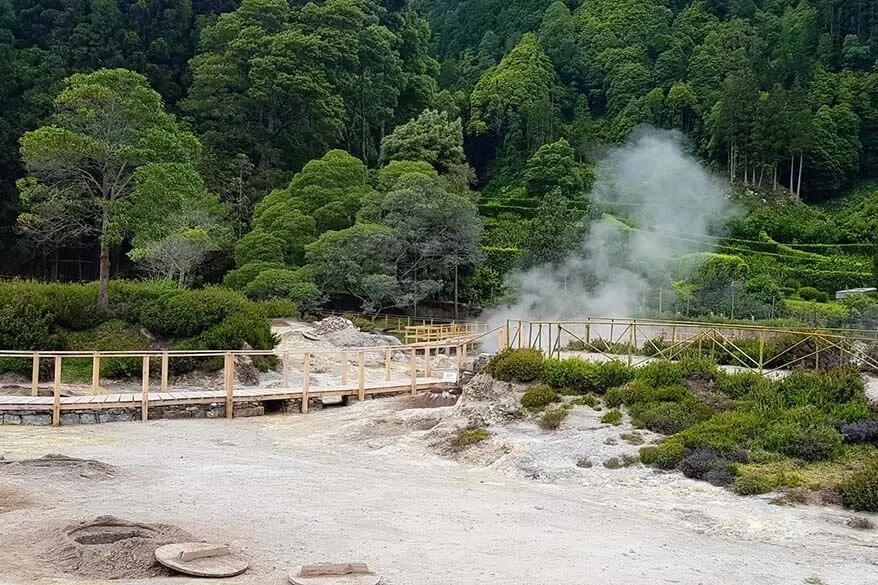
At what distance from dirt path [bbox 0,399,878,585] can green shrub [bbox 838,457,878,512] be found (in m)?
0.37

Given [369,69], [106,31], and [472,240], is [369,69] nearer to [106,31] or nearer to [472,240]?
[106,31]

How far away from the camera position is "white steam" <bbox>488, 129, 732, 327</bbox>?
38719 mm

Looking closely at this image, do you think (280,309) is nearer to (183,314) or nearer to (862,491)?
(183,314)

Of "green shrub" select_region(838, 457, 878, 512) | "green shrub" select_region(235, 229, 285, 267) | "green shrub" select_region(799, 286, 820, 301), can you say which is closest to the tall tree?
"green shrub" select_region(235, 229, 285, 267)

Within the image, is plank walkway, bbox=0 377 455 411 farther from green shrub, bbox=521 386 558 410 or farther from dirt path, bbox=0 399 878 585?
green shrub, bbox=521 386 558 410

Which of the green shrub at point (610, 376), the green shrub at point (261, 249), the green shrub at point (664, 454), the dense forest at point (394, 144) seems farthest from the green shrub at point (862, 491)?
the green shrub at point (261, 249)

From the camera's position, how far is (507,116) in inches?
2921

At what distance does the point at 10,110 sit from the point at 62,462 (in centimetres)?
4305

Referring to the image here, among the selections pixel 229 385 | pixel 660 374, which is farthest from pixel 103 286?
pixel 660 374

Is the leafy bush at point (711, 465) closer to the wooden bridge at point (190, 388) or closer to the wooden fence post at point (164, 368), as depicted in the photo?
the wooden bridge at point (190, 388)

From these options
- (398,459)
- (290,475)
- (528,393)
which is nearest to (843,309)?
(528,393)

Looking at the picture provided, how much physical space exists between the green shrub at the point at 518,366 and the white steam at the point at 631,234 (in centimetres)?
1827

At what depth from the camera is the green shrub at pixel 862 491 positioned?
9.95m

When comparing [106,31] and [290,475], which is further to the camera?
[106,31]
